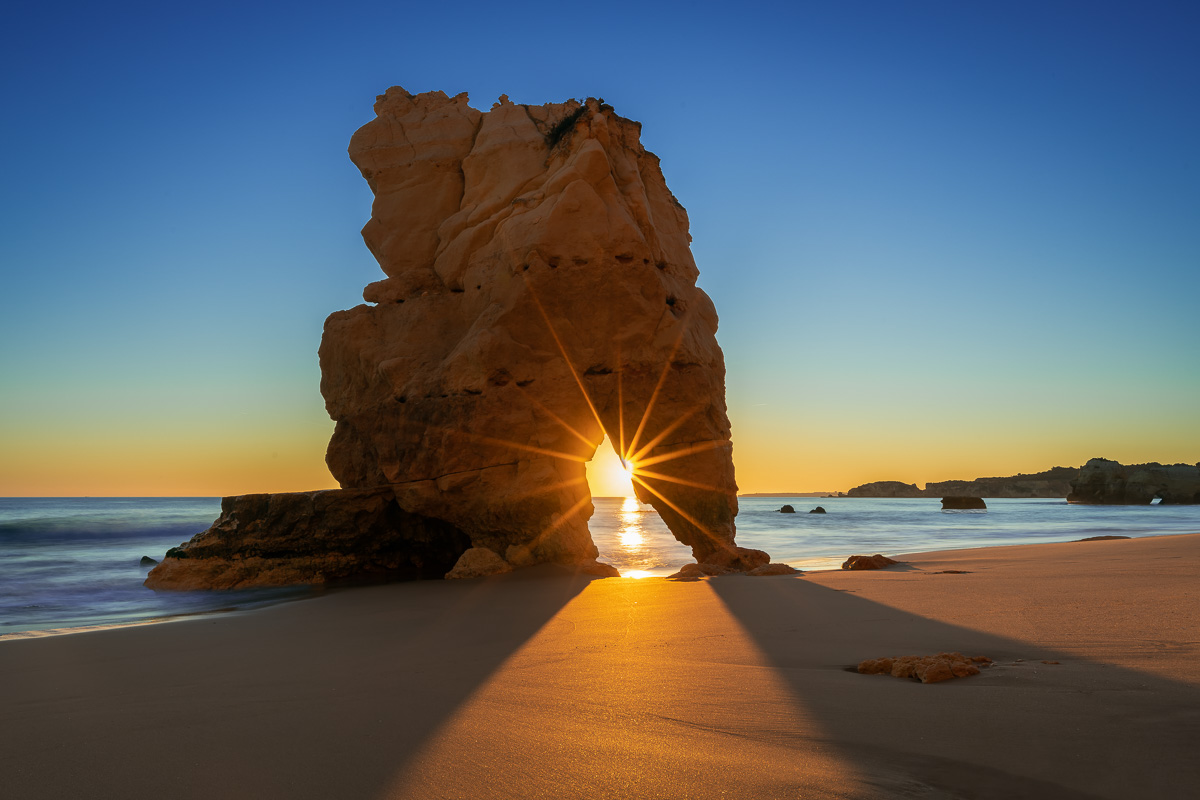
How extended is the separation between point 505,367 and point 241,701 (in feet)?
29.1

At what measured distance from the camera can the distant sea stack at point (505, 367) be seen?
12.3m

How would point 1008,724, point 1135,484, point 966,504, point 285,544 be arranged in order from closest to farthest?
point 1008,724 → point 285,544 → point 1135,484 → point 966,504

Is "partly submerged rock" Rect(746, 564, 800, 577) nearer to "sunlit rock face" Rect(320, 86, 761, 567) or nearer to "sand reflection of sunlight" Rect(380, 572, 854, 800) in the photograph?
"sunlit rock face" Rect(320, 86, 761, 567)

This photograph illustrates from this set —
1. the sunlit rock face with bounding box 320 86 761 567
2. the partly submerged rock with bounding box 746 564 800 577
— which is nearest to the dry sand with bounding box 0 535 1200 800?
the partly submerged rock with bounding box 746 564 800 577

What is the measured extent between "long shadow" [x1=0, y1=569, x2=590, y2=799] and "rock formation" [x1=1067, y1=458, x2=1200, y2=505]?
202ft

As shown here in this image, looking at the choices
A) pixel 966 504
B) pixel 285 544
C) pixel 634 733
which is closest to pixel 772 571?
pixel 634 733

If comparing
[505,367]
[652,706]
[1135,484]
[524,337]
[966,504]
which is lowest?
[966,504]

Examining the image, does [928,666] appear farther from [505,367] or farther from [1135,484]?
[1135,484]

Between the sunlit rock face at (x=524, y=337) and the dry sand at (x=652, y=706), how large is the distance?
6.37 metres

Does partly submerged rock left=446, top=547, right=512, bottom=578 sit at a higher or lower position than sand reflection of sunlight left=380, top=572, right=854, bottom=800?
lower

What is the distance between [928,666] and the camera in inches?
131

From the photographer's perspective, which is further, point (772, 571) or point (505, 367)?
point (505, 367)

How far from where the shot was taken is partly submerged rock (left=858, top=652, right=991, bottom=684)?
327 cm

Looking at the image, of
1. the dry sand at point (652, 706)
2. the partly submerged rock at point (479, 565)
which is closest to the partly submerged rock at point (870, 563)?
the dry sand at point (652, 706)
